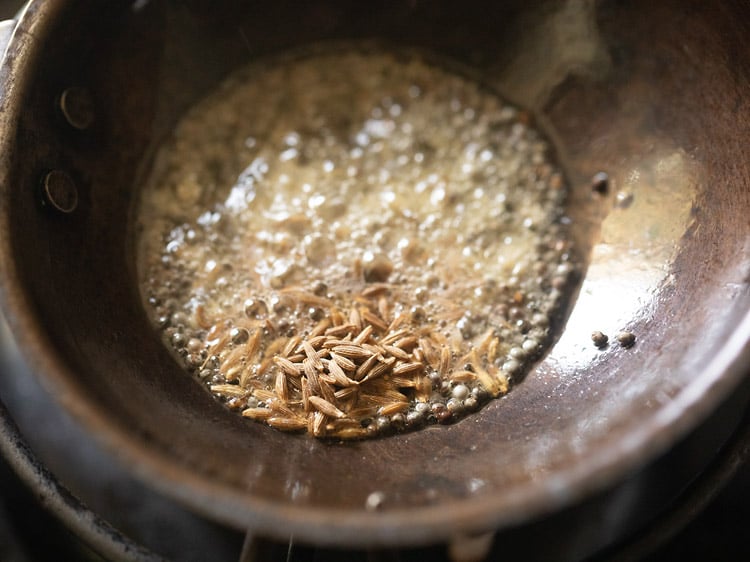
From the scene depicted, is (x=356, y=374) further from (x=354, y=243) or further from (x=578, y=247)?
(x=578, y=247)

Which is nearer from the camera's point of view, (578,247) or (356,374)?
(356,374)

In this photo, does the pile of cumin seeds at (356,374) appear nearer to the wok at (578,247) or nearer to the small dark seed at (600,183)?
the wok at (578,247)

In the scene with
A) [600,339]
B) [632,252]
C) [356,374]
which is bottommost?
[356,374]

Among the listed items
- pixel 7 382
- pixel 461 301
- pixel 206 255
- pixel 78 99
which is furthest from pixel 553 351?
pixel 7 382

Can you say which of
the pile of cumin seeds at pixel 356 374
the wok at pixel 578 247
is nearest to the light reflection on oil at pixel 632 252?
the wok at pixel 578 247

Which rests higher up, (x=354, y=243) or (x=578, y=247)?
(x=578, y=247)

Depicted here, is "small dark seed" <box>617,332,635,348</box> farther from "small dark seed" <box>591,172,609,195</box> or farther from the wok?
"small dark seed" <box>591,172,609,195</box>

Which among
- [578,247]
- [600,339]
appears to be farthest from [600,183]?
[600,339]

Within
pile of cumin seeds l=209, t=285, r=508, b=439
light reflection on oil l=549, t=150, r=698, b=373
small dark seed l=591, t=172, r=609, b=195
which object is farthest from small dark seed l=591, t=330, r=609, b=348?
small dark seed l=591, t=172, r=609, b=195
